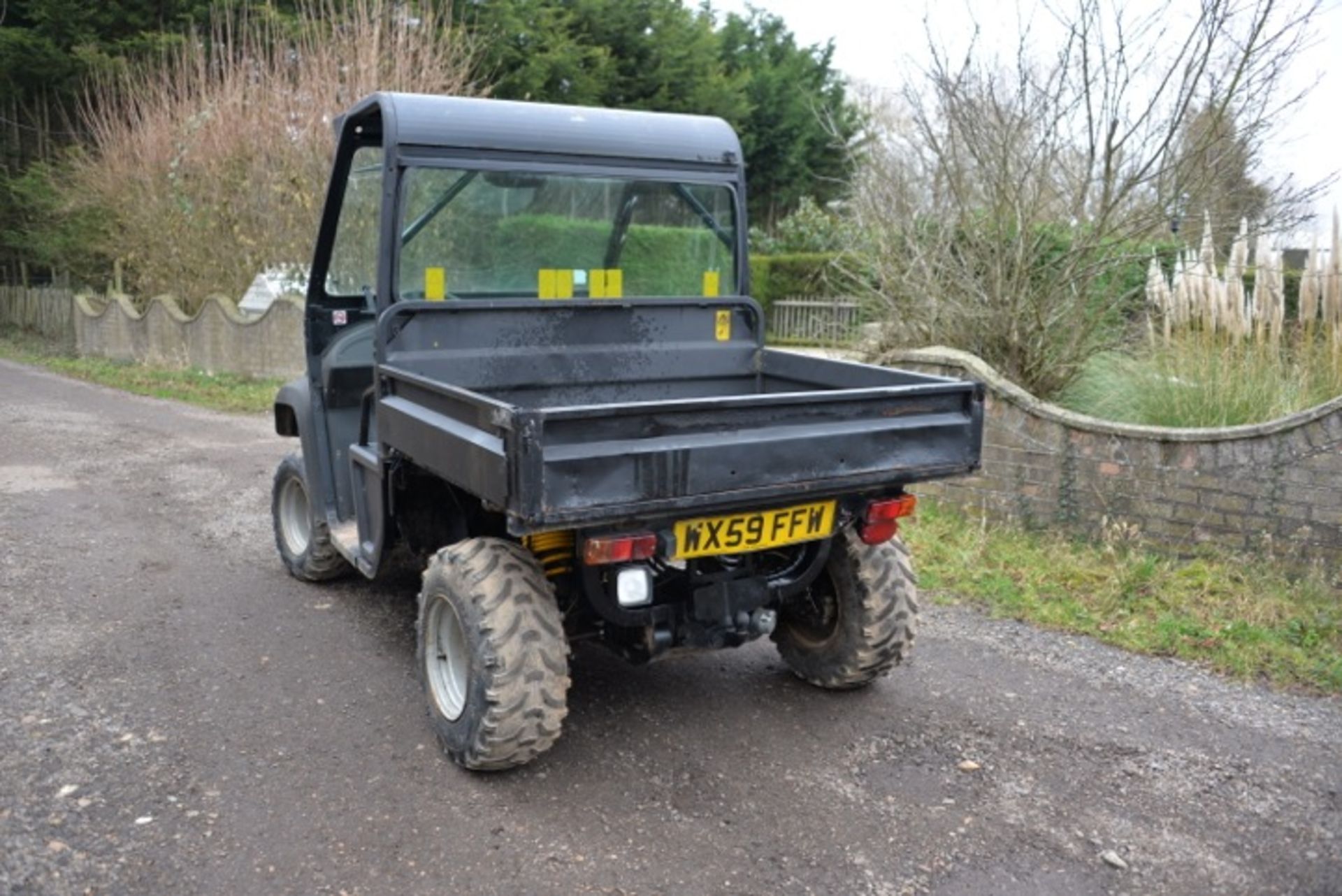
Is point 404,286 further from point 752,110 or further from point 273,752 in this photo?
point 752,110

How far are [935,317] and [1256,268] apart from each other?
83.0 inches

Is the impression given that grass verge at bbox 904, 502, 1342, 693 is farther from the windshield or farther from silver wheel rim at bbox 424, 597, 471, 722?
silver wheel rim at bbox 424, 597, 471, 722

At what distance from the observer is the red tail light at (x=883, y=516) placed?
3939 mm

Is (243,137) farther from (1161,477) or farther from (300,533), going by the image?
(1161,477)

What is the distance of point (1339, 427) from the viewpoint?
5.29m

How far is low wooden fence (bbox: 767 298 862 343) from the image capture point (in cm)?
1434

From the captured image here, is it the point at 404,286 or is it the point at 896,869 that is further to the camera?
the point at 404,286

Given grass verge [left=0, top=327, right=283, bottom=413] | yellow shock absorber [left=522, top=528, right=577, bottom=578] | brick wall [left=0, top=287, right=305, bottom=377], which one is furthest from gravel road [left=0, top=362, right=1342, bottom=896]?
brick wall [left=0, top=287, right=305, bottom=377]

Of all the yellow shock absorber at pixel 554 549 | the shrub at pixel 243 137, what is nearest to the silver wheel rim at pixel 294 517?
the yellow shock absorber at pixel 554 549

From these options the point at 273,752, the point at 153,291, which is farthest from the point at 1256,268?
the point at 153,291

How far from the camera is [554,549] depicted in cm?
390

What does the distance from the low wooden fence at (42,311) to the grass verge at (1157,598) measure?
66.3 feet

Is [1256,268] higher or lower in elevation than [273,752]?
higher

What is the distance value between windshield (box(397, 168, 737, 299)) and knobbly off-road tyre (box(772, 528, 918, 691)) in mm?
1421
